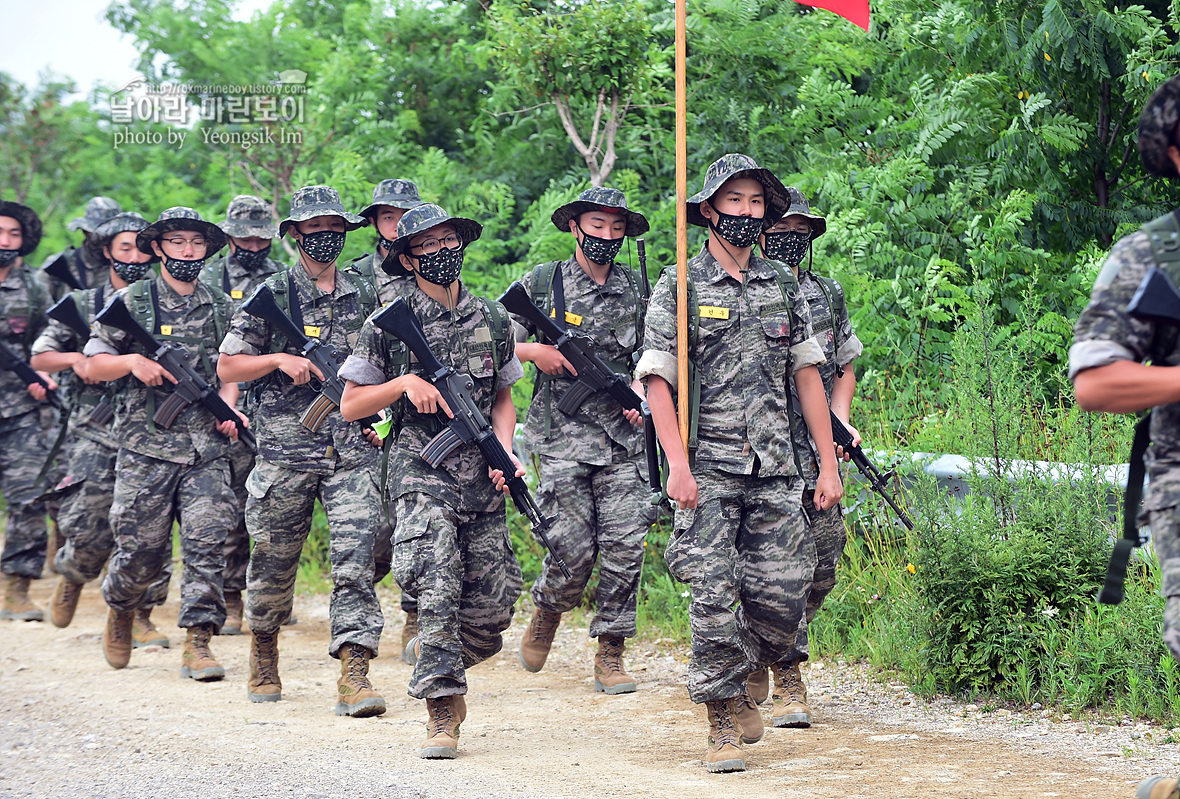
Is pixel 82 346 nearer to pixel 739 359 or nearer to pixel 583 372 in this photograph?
pixel 583 372

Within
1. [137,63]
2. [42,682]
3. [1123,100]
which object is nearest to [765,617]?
[42,682]

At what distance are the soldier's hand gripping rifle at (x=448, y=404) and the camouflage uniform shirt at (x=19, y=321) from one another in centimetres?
529

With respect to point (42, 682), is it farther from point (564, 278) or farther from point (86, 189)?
point (86, 189)

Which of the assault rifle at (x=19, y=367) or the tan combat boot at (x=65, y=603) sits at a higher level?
the assault rifle at (x=19, y=367)

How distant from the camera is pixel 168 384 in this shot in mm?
7676

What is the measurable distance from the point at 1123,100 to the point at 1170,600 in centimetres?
617

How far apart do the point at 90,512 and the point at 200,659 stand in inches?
66.1

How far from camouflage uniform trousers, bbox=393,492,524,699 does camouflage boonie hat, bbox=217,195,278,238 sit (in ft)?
11.8

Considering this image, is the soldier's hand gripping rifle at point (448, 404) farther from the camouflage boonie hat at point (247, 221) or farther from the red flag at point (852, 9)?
the camouflage boonie hat at point (247, 221)

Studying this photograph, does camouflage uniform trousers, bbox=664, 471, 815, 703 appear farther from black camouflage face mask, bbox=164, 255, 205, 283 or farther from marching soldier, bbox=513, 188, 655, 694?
black camouflage face mask, bbox=164, 255, 205, 283

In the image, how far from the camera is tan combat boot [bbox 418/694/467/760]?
5.46 m

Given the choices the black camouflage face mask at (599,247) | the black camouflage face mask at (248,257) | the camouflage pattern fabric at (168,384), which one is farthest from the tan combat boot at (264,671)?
the black camouflage face mask at (248,257)

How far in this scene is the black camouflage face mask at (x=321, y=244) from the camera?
6.93 m

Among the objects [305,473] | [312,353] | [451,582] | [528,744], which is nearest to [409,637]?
[305,473]
